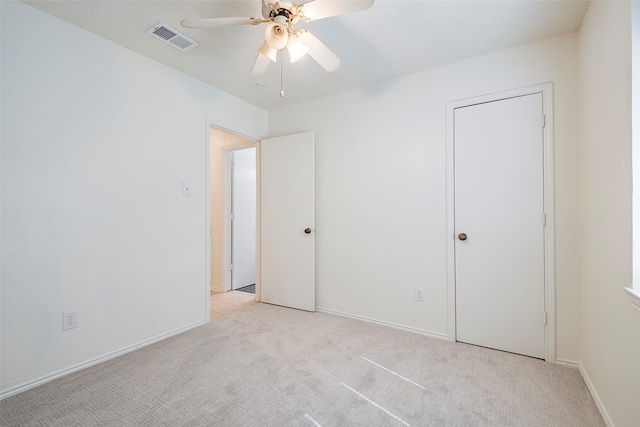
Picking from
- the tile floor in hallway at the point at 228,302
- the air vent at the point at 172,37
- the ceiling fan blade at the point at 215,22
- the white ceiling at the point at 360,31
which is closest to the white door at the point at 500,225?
the white ceiling at the point at 360,31

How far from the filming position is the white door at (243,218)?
417cm

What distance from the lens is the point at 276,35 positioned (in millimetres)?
1604

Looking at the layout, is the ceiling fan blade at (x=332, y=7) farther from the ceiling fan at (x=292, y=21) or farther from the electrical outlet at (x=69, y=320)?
the electrical outlet at (x=69, y=320)

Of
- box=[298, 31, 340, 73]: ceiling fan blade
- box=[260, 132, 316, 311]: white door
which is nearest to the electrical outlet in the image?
box=[260, 132, 316, 311]: white door

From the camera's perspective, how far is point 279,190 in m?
3.42

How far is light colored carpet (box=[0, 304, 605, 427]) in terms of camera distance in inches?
59.7

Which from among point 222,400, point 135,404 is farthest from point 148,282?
point 222,400

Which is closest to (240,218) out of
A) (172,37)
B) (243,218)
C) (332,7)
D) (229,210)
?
(243,218)

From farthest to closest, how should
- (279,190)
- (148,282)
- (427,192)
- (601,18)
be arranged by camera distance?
(279,190) < (427,192) < (148,282) < (601,18)

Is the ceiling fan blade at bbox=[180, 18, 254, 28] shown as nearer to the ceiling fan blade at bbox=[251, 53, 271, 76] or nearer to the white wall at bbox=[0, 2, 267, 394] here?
the ceiling fan blade at bbox=[251, 53, 271, 76]

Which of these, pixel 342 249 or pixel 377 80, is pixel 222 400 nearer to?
pixel 342 249

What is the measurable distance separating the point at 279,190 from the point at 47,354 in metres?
2.37

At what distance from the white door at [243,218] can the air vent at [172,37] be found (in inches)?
78.4

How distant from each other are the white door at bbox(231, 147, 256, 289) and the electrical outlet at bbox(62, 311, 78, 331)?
2236 millimetres
